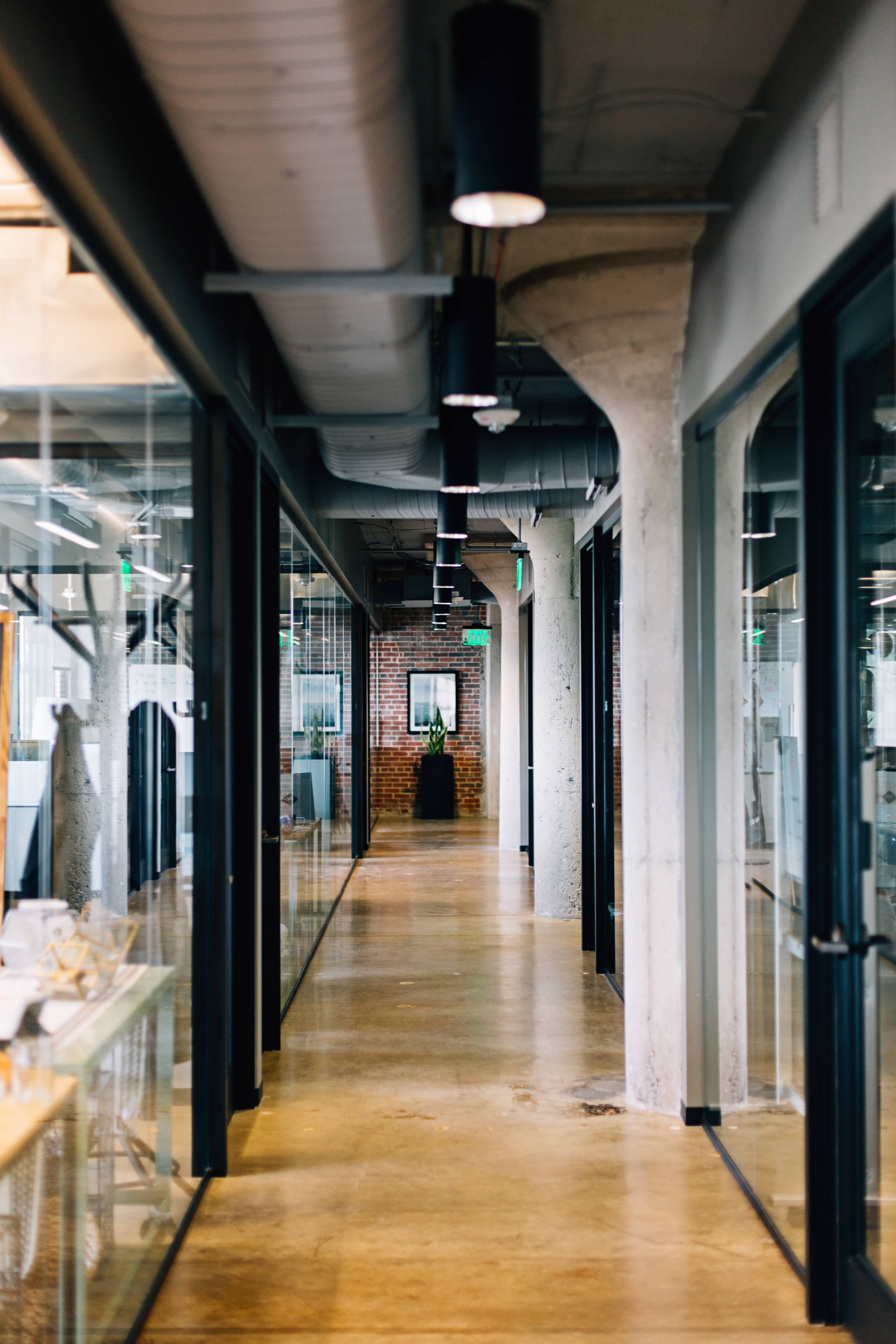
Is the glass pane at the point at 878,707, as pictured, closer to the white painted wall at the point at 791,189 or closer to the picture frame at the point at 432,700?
the white painted wall at the point at 791,189

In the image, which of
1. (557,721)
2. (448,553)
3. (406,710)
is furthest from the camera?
(406,710)

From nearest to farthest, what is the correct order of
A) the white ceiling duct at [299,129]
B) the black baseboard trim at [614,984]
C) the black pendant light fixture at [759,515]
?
the white ceiling duct at [299,129], the black pendant light fixture at [759,515], the black baseboard trim at [614,984]

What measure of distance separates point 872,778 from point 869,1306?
1.28 metres

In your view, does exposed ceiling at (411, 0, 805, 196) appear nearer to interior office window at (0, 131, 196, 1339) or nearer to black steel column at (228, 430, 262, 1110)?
interior office window at (0, 131, 196, 1339)

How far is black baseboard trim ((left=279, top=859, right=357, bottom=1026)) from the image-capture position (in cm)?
579

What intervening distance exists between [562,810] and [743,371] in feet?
16.8

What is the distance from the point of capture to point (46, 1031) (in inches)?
89.0

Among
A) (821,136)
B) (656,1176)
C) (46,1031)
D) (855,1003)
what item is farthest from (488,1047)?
(821,136)

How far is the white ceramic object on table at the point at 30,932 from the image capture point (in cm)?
220

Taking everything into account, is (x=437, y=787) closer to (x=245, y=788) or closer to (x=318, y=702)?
(x=318, y=702)

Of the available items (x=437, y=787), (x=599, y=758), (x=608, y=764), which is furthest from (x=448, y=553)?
(x=437, y=787)

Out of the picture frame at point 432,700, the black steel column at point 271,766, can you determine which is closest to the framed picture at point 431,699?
the picture frame at point 432,700

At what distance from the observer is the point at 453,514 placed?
632cm

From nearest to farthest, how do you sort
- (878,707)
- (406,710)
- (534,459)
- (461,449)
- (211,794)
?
(878,707)
(211,794)
(461,449)
(534,459)
(406,710)
